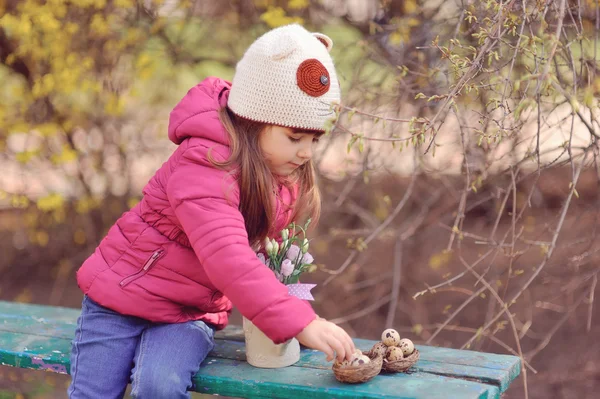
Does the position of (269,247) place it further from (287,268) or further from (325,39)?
(325,39)

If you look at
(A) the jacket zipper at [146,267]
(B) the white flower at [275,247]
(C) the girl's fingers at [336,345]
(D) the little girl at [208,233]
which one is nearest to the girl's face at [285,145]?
(D) the little girl at [208,233]

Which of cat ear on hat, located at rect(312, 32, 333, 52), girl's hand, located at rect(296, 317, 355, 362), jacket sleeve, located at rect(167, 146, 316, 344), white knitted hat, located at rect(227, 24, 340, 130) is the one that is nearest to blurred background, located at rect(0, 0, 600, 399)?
cat ear on hat, located at rect(312, 32, 333, 52)

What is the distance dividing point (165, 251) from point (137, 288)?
130mm

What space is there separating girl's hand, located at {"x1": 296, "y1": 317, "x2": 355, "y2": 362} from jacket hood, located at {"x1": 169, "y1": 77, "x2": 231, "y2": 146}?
57 cm

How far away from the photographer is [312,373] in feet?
7.07

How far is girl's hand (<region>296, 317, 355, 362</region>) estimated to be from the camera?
6.30 ft

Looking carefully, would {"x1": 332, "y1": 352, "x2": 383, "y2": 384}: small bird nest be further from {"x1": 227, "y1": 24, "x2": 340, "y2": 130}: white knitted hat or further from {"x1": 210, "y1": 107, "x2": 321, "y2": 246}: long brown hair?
{"x1": 227, "y1": 24, "x2": 340, "y2": 130}: white knitted hat

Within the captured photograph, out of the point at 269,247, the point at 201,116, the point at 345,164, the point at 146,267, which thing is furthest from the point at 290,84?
the point at 345,164

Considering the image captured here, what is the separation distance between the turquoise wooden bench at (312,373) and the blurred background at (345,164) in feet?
3.82

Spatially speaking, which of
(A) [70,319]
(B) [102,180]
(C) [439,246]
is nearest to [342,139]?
(C) [439,246]

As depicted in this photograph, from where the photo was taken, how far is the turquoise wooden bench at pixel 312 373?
6.59 ft

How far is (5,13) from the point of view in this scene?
4105 mm

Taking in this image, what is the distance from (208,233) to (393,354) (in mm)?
598

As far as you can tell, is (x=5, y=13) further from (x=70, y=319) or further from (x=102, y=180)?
(x=70, y=319)
